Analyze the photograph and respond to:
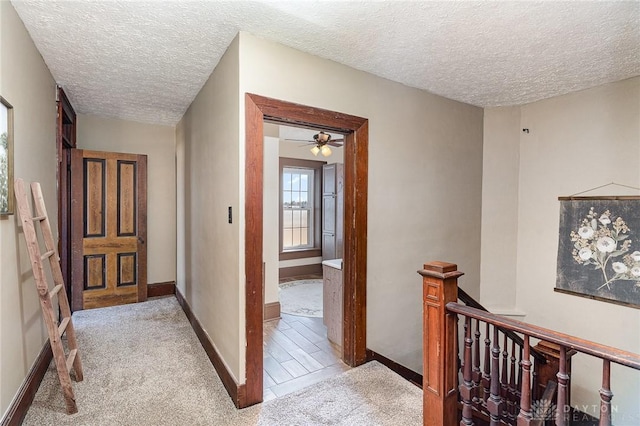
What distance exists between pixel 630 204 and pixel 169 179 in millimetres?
5239

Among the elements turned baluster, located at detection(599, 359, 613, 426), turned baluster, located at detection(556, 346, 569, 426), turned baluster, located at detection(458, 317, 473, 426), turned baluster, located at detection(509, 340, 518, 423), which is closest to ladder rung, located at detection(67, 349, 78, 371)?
turned baluster, located at detection(458, 317, 473, 426)

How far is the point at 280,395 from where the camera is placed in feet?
7.41

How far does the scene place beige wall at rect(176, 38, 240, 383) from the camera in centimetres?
219

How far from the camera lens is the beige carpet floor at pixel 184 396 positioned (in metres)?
2.00

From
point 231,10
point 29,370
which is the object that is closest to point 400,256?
point 231,10

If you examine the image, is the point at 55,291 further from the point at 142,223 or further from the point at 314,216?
the point at 314,216

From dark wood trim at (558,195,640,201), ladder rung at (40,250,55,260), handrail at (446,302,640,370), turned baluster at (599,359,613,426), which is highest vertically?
dark wood trim at (558,195,640,201)

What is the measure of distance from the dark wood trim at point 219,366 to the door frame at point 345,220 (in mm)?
29

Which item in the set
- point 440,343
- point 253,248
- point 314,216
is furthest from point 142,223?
point 440,343

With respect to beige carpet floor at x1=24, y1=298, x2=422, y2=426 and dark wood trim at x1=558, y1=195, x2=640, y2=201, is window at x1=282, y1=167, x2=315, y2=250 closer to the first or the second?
beige carpet floor at x1=24, y1=298, x2=422, y2=426

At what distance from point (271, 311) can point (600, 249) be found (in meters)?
3.43

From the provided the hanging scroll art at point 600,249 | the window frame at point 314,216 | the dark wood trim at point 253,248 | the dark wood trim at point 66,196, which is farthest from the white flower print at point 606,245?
the dark wood trim at point 66,196

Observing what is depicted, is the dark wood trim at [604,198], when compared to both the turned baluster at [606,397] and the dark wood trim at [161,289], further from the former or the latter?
the dark wood trim at [161,289]

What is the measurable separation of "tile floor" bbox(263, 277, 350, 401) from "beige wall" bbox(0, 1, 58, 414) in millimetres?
1542
